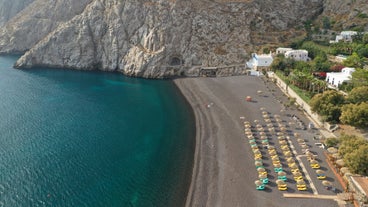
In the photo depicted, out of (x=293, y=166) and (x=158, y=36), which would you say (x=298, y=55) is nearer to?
(x=158, y=36)

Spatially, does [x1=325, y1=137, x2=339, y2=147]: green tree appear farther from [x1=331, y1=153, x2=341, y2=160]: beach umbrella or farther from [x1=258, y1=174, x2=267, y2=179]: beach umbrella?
[x1=258, y1=174, x2=267, y2=179]: beach umbrella

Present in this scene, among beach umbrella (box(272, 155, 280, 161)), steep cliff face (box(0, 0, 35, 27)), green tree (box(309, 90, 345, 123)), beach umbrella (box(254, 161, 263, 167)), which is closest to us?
beach umbrella (box(254, 161, 263, 167))

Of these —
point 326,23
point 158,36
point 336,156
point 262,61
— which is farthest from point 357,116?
point 326,23

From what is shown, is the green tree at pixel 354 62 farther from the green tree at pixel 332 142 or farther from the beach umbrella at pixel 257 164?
the beach umbrella at pixel 257 164

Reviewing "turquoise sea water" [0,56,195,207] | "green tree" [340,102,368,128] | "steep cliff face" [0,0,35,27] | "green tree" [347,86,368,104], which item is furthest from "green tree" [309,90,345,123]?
"steep cliff face" [0,0,35,27]

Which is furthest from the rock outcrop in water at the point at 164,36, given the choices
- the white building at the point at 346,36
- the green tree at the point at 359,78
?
the green tree at the point at 359,78

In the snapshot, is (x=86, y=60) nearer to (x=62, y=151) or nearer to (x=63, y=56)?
(x=63, y=56)
